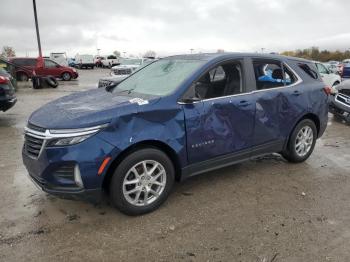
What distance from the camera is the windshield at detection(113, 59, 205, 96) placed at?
4.06 meters

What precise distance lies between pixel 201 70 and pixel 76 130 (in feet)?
5.49

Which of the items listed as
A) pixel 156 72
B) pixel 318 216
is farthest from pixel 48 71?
pixel 318 216

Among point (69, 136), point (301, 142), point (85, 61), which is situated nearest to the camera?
point (69, 136)

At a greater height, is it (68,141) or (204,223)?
(68,141)

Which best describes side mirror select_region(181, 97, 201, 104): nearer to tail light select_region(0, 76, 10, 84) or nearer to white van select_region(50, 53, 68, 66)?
tail light select_region(0, 76, 10, 84)

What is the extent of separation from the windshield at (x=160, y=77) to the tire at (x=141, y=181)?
793 mm

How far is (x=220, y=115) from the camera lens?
4.12 m

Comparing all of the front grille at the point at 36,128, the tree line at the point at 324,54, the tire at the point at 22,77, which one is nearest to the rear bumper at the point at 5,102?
the front grille at the point at 36,128

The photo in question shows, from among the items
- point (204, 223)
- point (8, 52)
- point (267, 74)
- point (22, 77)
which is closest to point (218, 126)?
point (204, 223)

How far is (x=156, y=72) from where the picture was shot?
4641mm

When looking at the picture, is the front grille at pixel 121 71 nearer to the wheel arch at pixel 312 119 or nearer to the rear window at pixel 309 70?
the rear window at pixel 309 70

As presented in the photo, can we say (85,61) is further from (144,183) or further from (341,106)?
(144,183)

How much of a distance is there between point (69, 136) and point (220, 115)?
5.92 ft

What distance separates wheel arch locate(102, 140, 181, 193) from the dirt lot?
432 mm
